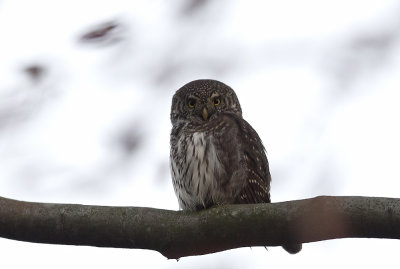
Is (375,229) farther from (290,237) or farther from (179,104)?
(179,104)

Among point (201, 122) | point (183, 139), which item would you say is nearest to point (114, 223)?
point (183, 139)

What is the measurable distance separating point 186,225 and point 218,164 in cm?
121

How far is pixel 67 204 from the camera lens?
270 cm

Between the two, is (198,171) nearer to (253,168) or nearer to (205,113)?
(253,168)

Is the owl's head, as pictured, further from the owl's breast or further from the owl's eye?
the owl's breast

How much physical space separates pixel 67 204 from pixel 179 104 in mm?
2407

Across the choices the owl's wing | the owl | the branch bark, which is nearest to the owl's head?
the owl

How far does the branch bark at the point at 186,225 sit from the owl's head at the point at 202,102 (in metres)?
1.89

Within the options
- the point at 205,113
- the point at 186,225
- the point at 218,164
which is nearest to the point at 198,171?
the point at 218,164

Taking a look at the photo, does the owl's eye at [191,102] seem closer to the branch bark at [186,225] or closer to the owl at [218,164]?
the owl at [218,164]

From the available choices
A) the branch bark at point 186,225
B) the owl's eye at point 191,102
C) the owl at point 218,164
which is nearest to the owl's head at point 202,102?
the owl's eye at point 191,102

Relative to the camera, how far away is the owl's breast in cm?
386

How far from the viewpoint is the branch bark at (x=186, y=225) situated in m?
2.54

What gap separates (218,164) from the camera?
12.7 ft
